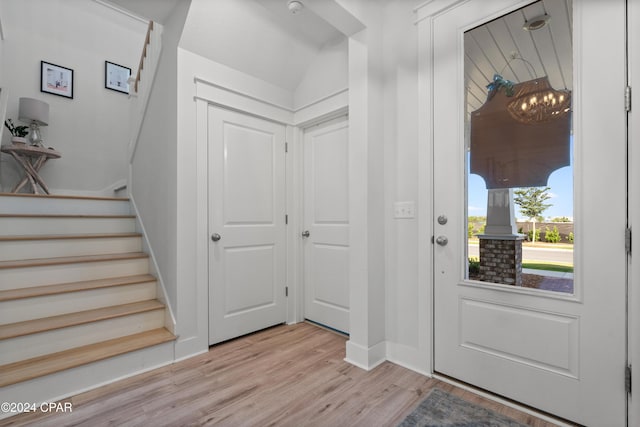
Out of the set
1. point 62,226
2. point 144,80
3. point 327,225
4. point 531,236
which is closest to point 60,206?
point 62,226

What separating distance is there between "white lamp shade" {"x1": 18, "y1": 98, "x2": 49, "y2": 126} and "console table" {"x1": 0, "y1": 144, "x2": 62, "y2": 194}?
31cm

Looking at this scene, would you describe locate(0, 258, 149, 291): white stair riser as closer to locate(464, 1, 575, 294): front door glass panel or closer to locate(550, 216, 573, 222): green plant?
locate(464, 1, 575, 294): front door glass panel

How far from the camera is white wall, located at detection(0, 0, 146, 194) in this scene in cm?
353

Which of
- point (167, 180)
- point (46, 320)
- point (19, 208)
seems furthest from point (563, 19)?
point (19, 208)

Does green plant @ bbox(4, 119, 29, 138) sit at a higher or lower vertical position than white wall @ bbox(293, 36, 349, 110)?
lower

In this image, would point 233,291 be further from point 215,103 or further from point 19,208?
point 19,208

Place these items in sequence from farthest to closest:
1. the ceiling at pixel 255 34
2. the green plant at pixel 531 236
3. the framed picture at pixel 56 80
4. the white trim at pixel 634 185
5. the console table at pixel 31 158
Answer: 1. the framed picture at pixel 56 80
2. the console table at pixel 31 158
3. the ceiling at pixel 255 34
4. the green plant at pixel 531 236
5. the white trim at pixel 634 185

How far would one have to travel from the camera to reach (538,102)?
1.56 meters

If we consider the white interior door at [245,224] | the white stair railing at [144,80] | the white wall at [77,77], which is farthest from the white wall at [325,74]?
the white wall at [77,77]

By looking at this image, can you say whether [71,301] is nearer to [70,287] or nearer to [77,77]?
[70,287]

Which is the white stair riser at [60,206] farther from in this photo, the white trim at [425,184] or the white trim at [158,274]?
the white trim at [425,184]

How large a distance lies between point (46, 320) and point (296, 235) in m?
1.91

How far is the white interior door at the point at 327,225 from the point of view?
2615mm

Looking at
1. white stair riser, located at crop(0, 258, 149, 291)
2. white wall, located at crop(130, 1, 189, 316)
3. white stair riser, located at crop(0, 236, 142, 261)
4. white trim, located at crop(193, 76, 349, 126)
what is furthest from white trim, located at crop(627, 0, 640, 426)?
white stair riser, located at crop(0, 236, 142, 261)
